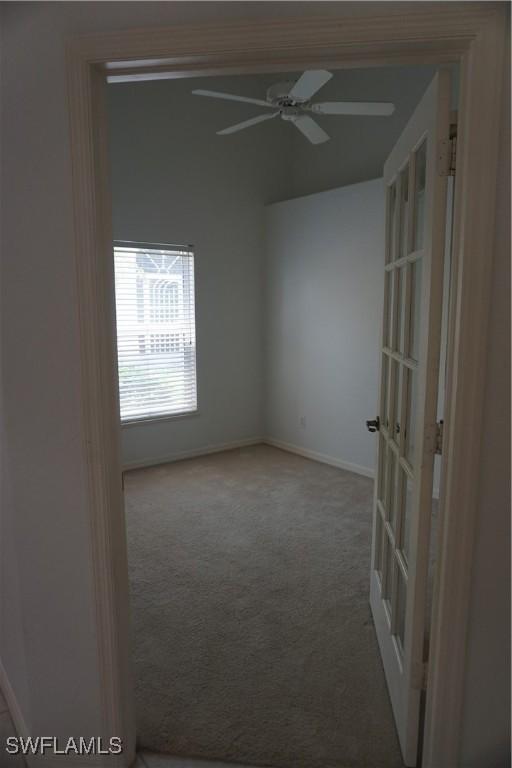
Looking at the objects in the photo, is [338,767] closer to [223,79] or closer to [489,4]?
[489,4]

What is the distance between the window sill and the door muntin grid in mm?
2913

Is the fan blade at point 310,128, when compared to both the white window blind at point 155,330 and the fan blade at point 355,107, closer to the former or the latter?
the fan blade at point 355,107

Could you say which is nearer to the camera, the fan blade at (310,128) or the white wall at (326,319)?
the fan blade at (310,128)

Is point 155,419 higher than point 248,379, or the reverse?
point 248,379

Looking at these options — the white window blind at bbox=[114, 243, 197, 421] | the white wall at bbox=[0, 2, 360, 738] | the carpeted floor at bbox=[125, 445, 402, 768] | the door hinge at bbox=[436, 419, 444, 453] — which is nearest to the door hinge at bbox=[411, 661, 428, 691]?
the carpeted floor at bbox=[125, 445, 402, 768]

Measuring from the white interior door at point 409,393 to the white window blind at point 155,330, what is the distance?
9.57ft

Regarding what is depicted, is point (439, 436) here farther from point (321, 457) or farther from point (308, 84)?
point (321, 457)

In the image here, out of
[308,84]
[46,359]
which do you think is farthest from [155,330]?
[46,359]

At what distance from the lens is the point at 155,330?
15.4 ft

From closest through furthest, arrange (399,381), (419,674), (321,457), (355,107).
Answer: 1. (419,674)
2. (399,381)
3. (355,107)
4. (321,457)

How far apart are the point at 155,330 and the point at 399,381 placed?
3.23m

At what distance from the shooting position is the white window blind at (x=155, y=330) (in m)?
4.47

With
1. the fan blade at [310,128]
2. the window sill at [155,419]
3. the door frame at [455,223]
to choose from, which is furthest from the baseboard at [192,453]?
the door frame at [455,223]

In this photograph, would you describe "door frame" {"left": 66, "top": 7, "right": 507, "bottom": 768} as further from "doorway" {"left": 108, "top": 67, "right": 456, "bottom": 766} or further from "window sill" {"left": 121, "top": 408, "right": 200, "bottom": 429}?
"window sill" {"left": 121, "top": 408, "right": 200, "bottom": 429}
